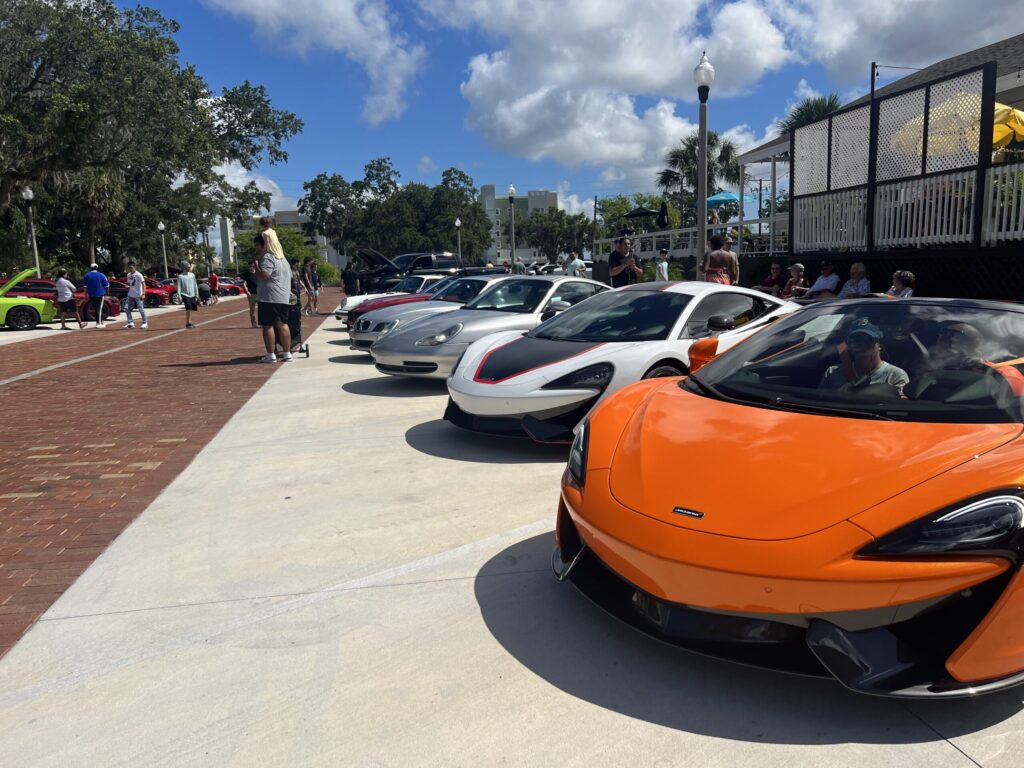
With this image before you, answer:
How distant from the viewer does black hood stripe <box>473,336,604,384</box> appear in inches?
218

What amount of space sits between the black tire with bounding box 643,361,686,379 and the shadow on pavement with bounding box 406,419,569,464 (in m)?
0.85

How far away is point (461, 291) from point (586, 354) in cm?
640

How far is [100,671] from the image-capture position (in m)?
2.76

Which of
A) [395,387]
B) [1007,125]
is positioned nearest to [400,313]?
[395,387]

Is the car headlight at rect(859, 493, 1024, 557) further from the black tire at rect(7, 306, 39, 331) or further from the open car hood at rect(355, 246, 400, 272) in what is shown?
the open car hood at rect(355, 246, 400, 272)

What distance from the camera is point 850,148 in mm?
12000

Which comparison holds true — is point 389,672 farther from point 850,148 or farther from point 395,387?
point 850,148

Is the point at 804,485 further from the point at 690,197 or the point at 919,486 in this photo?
the point at 690,197

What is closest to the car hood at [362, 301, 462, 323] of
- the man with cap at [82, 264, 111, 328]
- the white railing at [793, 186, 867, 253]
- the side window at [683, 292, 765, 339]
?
the side window at [683, 292, 765, 339]

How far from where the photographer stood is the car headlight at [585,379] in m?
5.32

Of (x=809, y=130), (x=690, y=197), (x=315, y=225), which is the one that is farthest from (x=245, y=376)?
(x=315, y=225)

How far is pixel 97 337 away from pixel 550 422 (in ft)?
51.4

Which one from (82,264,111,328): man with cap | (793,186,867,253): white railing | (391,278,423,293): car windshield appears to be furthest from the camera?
(82,264,111,328): man with cap

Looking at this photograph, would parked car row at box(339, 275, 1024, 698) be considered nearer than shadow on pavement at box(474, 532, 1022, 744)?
Yes
